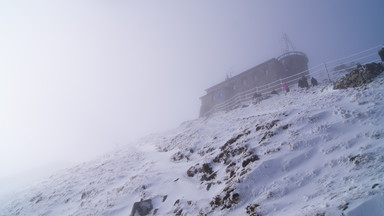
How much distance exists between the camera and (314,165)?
6.45 metres

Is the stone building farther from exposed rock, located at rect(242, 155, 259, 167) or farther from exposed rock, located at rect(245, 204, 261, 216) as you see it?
exposed rock, located at rect(245, 204, 261, 216)

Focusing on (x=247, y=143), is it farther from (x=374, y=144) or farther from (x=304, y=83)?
(x=304, y=83)

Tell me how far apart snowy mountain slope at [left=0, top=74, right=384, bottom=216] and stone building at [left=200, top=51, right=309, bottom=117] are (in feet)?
65.8

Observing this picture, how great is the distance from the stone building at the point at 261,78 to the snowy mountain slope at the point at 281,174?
20045mm

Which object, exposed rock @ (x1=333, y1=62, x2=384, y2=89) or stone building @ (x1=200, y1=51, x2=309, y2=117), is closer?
exposed rock @ (x1=333, y1=62, x2=384, y2=89)

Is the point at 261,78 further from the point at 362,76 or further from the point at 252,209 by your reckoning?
the point at 252,209

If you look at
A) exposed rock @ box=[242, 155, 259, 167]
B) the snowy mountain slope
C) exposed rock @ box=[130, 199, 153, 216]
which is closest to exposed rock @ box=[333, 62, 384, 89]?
the snowy mountain slope

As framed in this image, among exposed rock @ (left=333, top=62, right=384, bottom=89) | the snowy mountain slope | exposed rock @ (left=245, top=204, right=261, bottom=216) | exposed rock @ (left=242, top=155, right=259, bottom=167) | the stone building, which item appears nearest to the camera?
the snowy mountain slope

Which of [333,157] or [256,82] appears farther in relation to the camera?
[256,82]

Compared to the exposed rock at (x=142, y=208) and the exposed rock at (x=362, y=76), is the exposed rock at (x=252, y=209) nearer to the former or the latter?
the exposed rock at (x=142, y=208)

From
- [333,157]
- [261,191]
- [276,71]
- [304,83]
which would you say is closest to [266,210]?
[261,191]

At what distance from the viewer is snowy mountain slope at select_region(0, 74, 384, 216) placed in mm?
5051

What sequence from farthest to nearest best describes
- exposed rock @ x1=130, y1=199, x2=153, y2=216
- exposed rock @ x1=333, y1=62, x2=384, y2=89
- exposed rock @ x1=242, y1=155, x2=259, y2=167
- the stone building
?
the stone building, exposed rock @ x1=333, y1=62, x2=384, y2=89, exposed rock @ x1=130, y1=199, x2=153, y2=216, exposed rock @ x1=242, y1=155, x2=259, y2=167

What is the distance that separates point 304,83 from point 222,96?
1937 centimetres
